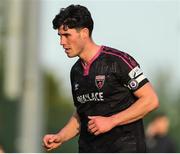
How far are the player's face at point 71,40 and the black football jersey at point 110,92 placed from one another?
183 mm

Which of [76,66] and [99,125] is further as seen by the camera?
[76,66]

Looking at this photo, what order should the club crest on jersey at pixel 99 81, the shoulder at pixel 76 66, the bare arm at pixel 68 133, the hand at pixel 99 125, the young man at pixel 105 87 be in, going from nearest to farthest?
the hand at pixel 99 125
the young man at pixel 105 87
the club crest on jersey at pixel 99 81
the shoulder at pixel 76 66
the bare arm at pixel 68 133

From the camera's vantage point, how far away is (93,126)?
7324 millimetres

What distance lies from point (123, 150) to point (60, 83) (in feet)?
66.2

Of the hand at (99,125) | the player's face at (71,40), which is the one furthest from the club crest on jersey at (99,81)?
the hand at (99,125)

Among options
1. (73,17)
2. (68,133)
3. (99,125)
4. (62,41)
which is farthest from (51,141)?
(73,17)

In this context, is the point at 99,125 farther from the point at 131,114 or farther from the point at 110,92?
the point at 110,92

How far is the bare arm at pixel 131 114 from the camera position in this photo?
24.0 feet

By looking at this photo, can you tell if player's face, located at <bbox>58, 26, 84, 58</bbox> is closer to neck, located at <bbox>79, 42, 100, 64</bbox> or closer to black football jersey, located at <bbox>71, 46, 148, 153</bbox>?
neck, located at <bbox>79, 42, 100, 64</bbox>

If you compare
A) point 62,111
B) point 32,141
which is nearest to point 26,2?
point 32,141

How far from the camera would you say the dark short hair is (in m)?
7.62

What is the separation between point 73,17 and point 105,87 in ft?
2.11

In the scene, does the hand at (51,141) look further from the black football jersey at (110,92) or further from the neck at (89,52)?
the neck at (89,52)

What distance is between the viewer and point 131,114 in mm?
7445
